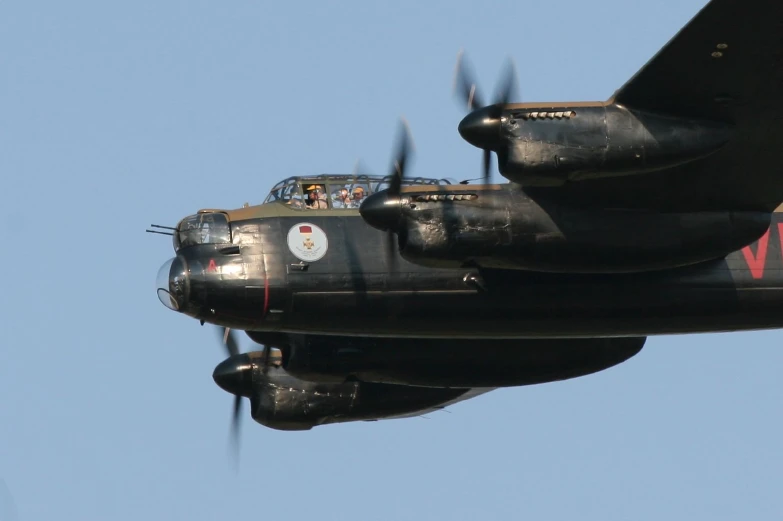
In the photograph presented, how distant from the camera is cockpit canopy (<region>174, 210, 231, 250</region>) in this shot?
3009cm

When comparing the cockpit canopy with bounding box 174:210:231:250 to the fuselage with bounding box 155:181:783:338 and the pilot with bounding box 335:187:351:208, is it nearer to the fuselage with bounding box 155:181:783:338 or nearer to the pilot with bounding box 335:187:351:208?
the fuselage with bounding box 155:181:783:338

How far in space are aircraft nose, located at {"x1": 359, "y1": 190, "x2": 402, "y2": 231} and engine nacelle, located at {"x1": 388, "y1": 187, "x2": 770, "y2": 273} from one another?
0.31 feet

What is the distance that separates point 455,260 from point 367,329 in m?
3.16

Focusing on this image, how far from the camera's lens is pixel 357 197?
102 feet

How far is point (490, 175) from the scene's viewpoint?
2838 cm

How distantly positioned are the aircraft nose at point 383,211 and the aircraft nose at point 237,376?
27.8 ft

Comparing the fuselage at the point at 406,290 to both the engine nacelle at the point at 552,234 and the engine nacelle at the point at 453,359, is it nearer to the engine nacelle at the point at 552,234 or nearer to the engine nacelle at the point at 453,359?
the engine nacelle at the point at 552,234

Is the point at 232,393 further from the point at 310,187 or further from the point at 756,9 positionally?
the point at 756,9

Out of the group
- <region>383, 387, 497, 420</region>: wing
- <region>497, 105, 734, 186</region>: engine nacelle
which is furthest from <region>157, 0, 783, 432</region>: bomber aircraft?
<region>383, 387, 497, 420</region>: wing

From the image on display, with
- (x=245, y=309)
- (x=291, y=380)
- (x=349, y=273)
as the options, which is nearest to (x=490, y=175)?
(x=349, y=273)

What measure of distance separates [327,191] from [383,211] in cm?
324

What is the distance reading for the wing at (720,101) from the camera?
25984 millimetres

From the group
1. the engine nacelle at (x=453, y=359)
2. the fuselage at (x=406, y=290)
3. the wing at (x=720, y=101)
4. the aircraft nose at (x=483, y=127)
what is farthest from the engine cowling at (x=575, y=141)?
the engine nacelle at (x=453, y=359)

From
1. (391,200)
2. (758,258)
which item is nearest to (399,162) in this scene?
(391,200)
